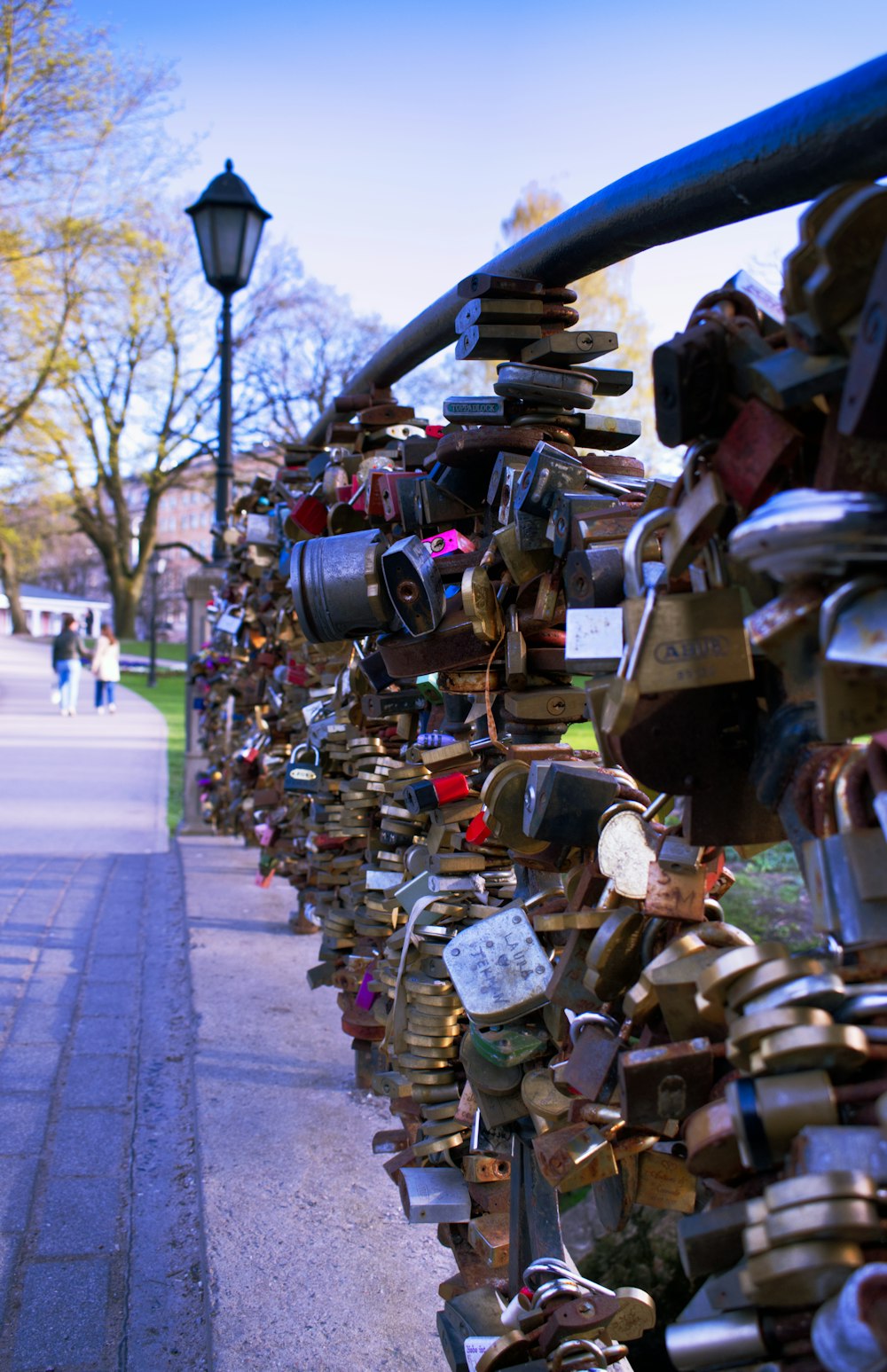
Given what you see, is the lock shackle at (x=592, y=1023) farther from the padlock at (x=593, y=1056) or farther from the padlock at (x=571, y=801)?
the padlock at (x=571, y=801)

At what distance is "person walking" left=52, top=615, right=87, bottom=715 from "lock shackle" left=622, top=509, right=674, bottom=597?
729 inches

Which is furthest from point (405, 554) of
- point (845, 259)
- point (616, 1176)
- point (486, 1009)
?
point (845, 259)

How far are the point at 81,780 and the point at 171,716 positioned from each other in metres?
9.86

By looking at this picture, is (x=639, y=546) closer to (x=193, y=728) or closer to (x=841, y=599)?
(x=841, y=599)

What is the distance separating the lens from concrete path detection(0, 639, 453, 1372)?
7.13ft

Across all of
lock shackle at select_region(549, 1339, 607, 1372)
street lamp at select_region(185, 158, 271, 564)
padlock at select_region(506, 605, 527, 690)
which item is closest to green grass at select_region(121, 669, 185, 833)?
street lamp at select_region(185, 158, 271, 564)

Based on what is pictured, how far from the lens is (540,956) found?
1.36 meters

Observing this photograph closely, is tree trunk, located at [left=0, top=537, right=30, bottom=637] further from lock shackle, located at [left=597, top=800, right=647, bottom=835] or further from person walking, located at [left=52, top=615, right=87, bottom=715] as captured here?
lock shackle, located at [left=597, top=800, right=647, bottom=835]

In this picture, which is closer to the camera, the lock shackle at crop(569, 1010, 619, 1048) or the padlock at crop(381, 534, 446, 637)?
the lock shackle at crop(569, 1010, 619, 1048)

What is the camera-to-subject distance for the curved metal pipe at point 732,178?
853 millimetres

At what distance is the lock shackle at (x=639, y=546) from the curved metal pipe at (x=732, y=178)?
320 mm

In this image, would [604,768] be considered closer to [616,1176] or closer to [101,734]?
[616,1176]

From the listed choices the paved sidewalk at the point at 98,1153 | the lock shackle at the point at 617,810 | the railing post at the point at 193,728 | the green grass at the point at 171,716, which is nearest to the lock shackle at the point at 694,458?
the lock shackle at the point at 617,810

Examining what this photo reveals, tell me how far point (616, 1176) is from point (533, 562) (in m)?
0.74
